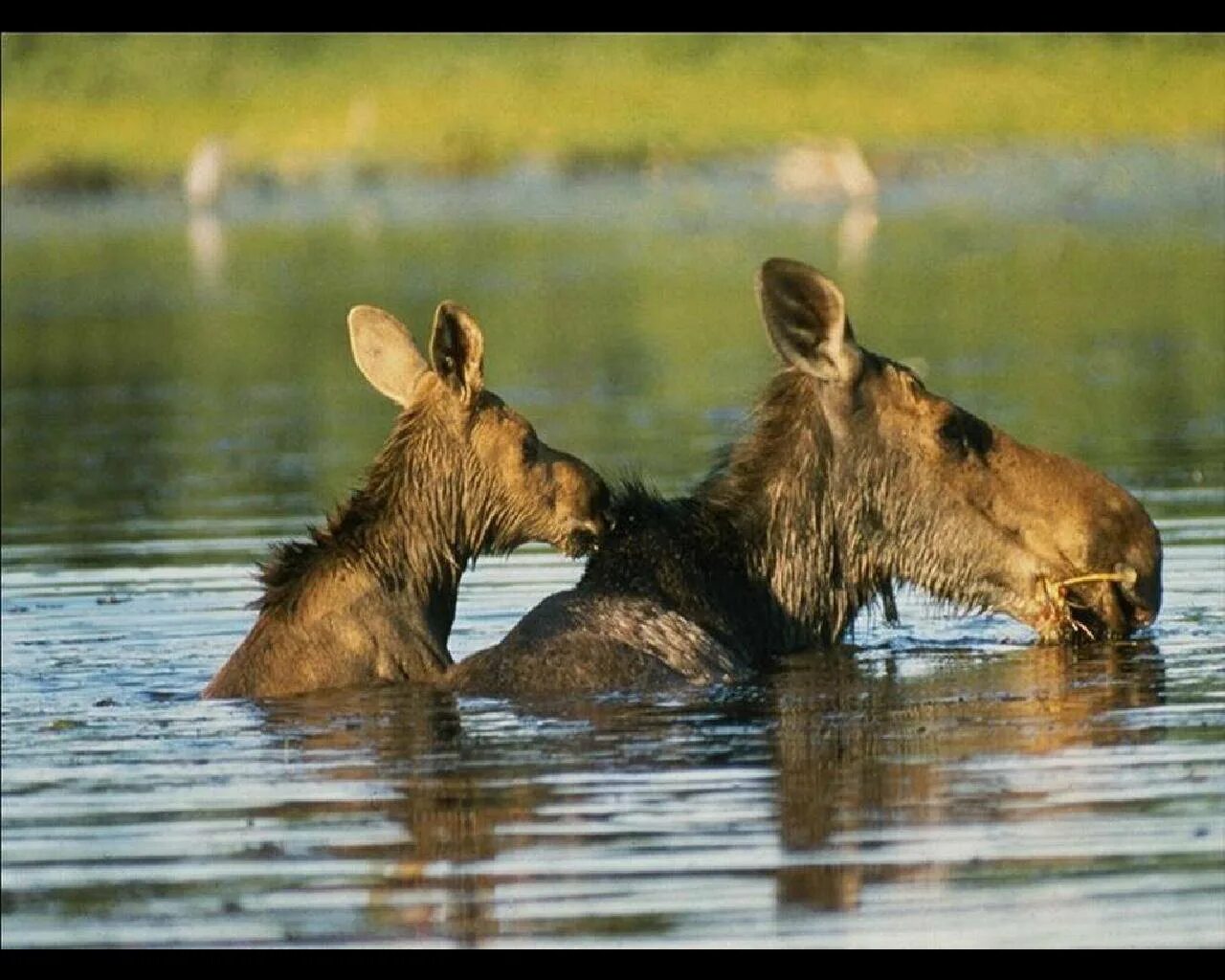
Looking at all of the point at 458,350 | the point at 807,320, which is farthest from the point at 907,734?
the point at 458,350

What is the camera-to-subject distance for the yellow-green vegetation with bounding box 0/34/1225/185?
244ft

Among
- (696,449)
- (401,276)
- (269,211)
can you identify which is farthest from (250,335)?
(269,211)

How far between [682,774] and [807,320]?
9.22 ft

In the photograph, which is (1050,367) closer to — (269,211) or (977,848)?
(977,848)

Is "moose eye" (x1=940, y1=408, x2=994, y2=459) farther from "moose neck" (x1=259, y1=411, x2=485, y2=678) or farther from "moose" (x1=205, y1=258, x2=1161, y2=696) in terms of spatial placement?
"moose neck" (x1=259, y1=411, x2=485, y2=678)

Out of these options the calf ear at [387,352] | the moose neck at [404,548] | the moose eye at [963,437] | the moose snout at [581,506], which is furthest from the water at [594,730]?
the calf ear at [387,352]

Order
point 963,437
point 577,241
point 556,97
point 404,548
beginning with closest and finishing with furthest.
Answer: point 404,548
point 963,437
point 577,241
point 556,97

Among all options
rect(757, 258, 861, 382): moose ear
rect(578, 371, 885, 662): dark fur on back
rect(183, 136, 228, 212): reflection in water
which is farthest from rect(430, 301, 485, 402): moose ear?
rect(183, 136, 228, 212): reflection in water

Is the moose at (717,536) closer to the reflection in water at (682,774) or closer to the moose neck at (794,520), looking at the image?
→ the moose neck at (794,520)

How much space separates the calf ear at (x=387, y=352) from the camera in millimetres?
14492

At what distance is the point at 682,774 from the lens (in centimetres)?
1213

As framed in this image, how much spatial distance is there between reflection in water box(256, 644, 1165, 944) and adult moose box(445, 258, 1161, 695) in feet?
0.91

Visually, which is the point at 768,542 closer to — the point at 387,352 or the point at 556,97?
the point at 387,352
